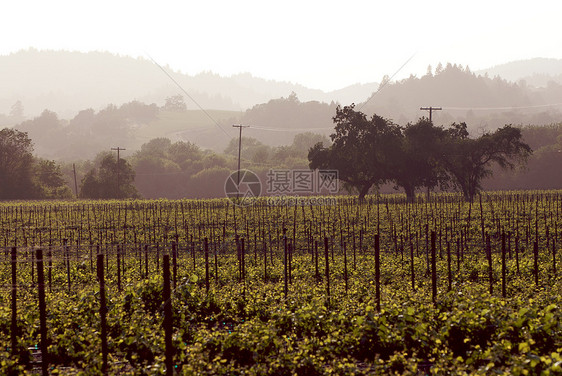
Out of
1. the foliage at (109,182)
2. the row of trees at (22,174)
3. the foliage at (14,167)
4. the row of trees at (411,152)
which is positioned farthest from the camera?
the foliage at (109,182)

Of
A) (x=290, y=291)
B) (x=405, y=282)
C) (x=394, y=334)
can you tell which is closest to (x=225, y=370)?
(x=394, y=334)

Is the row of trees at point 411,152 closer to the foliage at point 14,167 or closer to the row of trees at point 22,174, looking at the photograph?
the row of trees at point 22,174

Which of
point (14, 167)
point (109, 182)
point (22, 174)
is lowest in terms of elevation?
point (109, 182)

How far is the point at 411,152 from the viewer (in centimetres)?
5716

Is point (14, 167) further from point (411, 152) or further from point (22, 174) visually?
point (411, 152)

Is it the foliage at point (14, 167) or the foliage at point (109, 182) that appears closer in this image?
the foliage at point (14, 167)

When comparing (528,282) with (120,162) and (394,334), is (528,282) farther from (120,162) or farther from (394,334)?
(120,162)

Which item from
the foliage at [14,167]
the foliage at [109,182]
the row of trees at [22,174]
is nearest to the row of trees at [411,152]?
the foliage at [109,182]

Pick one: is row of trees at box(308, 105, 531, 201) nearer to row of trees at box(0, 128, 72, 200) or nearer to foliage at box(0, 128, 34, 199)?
row of trees at box(0, 128, 72, 200)

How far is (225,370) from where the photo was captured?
888cm

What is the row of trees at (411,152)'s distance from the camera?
57.0 meters

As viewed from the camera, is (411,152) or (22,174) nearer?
(411,152)

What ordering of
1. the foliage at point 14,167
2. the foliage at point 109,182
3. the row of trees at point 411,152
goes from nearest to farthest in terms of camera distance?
the row of trees at point 411,152, the foliage at point 14,167, the foliage at point 109,182

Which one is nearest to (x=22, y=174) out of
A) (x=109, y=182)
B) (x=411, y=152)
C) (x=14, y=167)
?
(x=14, y=167)
